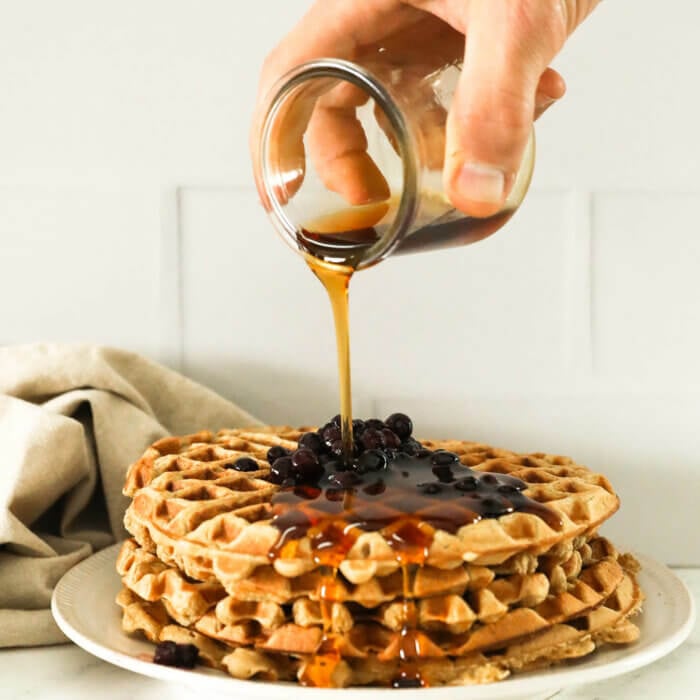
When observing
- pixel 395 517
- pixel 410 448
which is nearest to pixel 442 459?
pixel 410 448

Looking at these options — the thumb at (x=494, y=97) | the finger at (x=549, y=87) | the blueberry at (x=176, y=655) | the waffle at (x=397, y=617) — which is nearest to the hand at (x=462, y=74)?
the thumb at (x=494, y=97)

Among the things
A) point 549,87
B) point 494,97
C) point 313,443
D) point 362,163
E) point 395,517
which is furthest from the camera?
point 549,87

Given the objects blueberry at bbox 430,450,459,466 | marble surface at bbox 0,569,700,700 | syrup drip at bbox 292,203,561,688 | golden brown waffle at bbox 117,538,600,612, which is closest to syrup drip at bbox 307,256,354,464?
syrup drip at bbox 292,203,561,688

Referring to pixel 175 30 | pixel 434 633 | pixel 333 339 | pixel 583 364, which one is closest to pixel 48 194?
pixel 175 30

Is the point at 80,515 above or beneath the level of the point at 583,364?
beneath

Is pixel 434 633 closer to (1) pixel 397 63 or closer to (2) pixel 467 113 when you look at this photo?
(2) pixel 467 113

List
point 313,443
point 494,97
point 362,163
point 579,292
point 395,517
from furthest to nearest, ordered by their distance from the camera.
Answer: point 579,292 < point 313,443 < point 362,163 < point 395,517 < point 494,97

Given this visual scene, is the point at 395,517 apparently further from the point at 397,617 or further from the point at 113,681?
the point at 113,681
